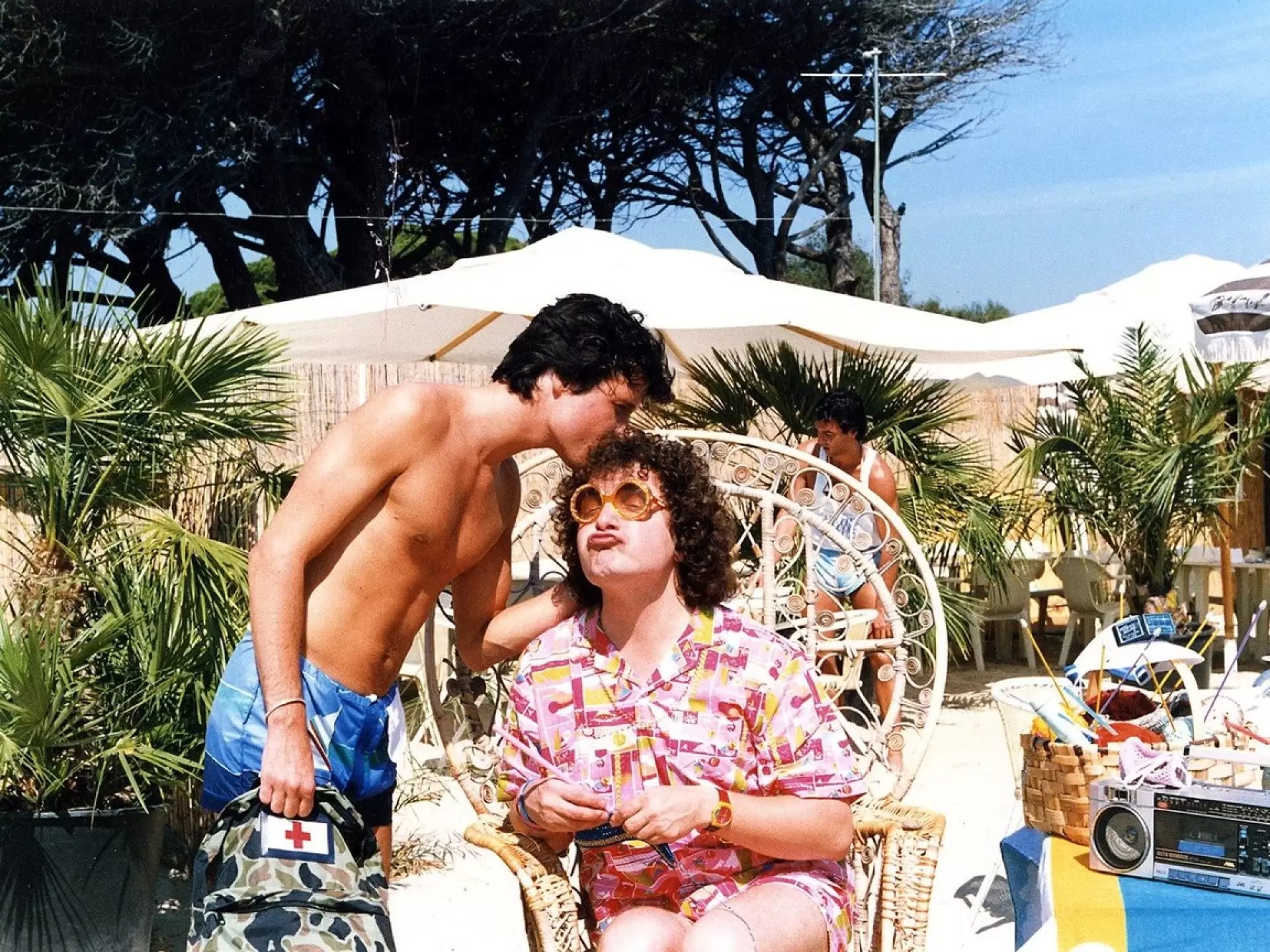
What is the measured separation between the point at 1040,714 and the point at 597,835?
81 cm

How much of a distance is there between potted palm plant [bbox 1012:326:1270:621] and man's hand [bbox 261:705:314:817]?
6.08 meters

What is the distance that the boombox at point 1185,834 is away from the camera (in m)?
2.06

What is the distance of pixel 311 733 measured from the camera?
2.45m

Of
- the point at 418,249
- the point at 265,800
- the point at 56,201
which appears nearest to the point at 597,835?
the point at 265,800

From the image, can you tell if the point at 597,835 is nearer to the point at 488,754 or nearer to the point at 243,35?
the point at 488,754

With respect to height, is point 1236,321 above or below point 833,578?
above

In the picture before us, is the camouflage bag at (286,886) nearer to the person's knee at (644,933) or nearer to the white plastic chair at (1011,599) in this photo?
the person's knee at (644,933)

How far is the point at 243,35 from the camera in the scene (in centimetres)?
1631

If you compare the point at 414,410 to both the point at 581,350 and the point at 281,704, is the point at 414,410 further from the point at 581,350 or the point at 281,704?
the point at 281,704

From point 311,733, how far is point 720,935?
0.78m

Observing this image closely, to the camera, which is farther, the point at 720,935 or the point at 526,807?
the point at 526,807

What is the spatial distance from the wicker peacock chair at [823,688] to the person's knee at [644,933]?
0.19 meters

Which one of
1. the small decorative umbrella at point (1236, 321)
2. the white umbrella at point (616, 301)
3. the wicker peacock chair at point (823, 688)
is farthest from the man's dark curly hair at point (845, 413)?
the small decorative umbrella at point (1236, 321)

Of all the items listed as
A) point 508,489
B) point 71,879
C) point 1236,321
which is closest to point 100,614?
point 71,879
